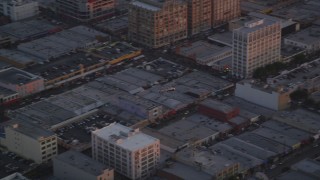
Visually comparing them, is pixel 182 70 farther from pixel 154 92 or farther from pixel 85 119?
pixel 85 119

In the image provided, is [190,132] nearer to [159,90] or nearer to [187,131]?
[187,131]

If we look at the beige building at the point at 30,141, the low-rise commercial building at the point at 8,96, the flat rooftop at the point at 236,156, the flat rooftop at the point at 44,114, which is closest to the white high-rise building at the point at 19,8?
the low-rise commercial building at the point at 8,96

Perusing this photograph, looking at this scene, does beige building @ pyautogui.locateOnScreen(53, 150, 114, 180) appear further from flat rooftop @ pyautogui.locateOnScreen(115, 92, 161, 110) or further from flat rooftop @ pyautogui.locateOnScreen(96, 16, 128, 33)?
flat rooftop @ pyautogui.locateOnScreen(96, 16, 128, 33)

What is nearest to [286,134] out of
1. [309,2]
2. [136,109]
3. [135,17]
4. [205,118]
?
[205,118]

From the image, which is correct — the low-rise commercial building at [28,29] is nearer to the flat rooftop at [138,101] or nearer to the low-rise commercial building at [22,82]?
the low-rise commercial building at [22,82]

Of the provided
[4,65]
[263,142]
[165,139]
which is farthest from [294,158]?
[4,65]

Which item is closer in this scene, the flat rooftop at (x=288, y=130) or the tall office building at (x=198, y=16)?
the flat rooftop at (x=288, y=130)
